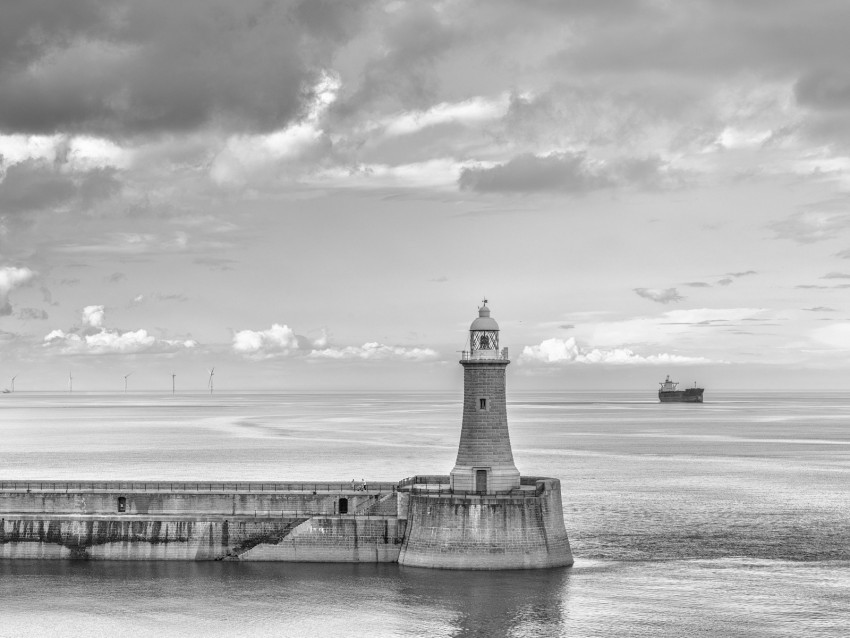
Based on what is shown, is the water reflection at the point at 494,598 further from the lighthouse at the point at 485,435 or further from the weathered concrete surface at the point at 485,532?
the lighthouse at the point at 485,435

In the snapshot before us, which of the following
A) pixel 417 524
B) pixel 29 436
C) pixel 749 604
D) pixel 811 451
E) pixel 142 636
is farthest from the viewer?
pixel 29 436

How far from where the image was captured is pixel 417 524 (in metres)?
50.8

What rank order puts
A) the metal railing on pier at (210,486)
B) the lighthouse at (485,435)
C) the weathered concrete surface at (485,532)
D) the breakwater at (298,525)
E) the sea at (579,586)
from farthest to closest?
1. the metal railing on pier at (210,486)
2. the lighthouse at (485,435)
3. the breakwater at (298,525)
4. the weathered concrete surface at (485,532)
5. the sea at (579,586)

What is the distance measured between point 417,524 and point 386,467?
59.1 m

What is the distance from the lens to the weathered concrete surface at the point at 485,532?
49.3 meters

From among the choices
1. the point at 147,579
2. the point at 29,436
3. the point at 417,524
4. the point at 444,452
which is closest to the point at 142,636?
the point at 147,579

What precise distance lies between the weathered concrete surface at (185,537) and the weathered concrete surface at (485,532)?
9.11 feet

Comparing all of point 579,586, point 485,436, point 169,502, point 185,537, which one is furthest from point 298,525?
point 579,586

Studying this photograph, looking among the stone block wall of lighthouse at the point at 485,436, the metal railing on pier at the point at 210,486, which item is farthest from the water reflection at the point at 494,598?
the metal railing on pier at the point at 210,486

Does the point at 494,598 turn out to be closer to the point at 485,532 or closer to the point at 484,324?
the point at 485,532

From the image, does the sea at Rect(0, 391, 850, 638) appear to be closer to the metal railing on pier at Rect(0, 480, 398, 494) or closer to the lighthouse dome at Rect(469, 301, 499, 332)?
the metal railing on pier at Rect(0, 480, 398, 494)

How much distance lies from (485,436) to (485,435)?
1.8 inches

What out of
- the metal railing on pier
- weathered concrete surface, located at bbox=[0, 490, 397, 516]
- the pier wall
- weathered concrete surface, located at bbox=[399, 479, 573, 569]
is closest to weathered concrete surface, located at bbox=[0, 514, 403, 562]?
the pier wall

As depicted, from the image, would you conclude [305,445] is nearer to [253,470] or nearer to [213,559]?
[253,470]
